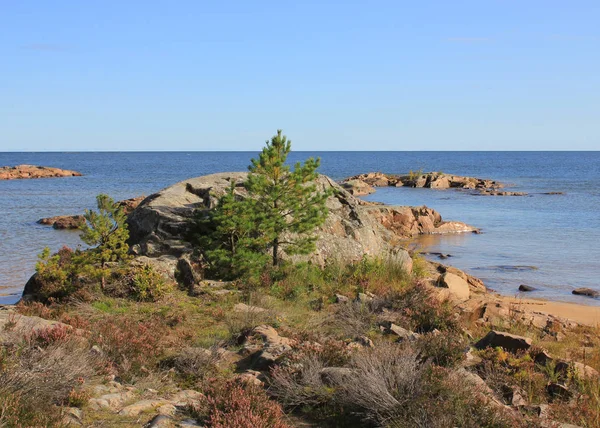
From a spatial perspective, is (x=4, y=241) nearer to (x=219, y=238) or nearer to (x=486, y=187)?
(x=219, y=238)

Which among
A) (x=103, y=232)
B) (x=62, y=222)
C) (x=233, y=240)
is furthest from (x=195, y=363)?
(x=62, y=222)

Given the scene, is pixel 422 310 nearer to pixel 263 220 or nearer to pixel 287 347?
pixel 287 347

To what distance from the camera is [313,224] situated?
13312mm

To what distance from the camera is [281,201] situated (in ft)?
44.5

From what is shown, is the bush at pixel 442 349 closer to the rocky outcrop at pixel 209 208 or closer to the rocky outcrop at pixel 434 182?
the rocky outcrop at pixel 209 208

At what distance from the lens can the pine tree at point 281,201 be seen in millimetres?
13234

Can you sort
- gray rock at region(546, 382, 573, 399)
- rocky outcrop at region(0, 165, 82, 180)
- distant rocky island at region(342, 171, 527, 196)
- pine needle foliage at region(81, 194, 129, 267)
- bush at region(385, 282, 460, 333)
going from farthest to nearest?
A: rocky outcrop at region(0, 165, 82, 180) < distant rocky island at region(342, 171, 527, 196) < pine needle foliage at region(81, 194, 129, 267) < bush at region(385, 282, 460, 333) < gray rock at region(546, 382, 573, 399)

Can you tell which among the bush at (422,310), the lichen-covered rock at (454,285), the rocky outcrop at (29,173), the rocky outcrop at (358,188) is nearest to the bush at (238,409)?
the bush at (422,310)

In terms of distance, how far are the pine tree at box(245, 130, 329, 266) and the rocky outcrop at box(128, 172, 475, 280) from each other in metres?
0.56

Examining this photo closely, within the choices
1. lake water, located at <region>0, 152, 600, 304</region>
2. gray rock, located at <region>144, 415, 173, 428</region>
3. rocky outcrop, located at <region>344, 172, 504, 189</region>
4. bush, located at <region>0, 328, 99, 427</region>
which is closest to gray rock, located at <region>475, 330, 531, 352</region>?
gray rock, located at <region>144, 415, 173, 428</region>

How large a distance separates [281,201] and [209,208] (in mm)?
1827

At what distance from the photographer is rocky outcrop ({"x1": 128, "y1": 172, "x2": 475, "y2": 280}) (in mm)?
13914

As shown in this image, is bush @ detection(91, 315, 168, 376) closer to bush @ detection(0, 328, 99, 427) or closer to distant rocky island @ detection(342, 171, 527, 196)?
bush @ detection(0, 328, 99, 427)

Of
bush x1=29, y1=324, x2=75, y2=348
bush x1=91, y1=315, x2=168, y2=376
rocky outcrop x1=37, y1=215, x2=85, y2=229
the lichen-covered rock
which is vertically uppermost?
bush x1=29, y1=324, x2=75, y2=348
